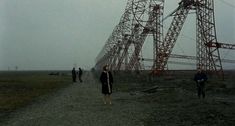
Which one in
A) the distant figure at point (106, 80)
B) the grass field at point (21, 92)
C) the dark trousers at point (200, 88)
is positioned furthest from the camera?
the dark trousers at point (200, 88)

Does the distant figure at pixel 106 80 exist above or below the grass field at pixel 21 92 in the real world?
above

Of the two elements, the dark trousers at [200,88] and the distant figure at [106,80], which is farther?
the dark trousers at [200,88]

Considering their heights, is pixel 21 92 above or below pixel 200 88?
below

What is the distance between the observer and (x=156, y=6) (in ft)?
230

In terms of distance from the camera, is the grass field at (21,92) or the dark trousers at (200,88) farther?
the dark trousers at (200,88)

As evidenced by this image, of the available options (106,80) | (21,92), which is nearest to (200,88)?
(106,80)

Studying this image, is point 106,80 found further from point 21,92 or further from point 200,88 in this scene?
point 21,92

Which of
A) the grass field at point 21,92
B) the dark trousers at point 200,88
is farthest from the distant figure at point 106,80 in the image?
the dark trousers at point 200,88

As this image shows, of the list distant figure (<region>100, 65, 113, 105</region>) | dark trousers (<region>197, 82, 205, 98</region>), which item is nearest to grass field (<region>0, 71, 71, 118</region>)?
distant figure (<region>100, 65, 113, 105</region>)

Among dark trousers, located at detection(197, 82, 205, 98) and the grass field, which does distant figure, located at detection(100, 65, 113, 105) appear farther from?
dark trousers, located at detection(197, 82, 205, 98)

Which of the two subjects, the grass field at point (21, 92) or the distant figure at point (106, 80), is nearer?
the distant figure at point (106, 80)

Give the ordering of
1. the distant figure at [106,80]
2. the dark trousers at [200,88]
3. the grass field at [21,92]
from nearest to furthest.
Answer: the distant figure at [106,80], the grass field at [21,92], the dark trousers at [200,88]

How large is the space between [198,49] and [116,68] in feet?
124

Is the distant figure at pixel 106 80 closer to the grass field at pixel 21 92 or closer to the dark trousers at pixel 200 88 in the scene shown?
the grass field at pixel 21 92
